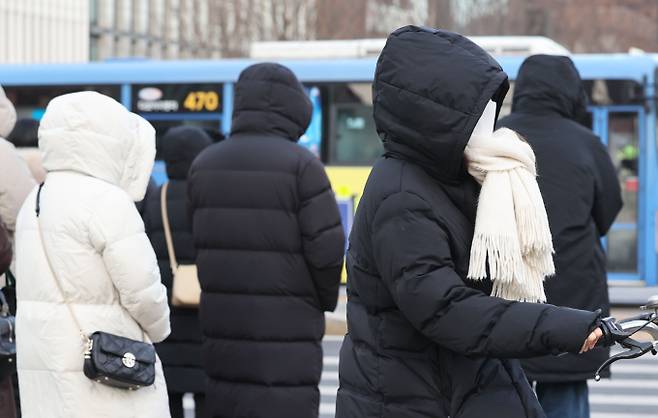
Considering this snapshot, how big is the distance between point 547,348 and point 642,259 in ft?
44.1

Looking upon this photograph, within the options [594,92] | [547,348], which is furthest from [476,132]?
[594,92]

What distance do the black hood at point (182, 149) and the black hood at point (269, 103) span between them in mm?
1053

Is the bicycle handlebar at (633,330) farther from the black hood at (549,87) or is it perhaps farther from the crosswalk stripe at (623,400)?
the crosswalk stripe at (623,400)

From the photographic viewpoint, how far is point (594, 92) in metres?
16.0

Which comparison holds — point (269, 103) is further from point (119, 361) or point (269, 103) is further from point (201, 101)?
point (201, 101)

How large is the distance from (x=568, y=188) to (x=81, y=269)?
6.92 feet

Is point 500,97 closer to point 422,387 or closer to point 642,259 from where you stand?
point 422,387

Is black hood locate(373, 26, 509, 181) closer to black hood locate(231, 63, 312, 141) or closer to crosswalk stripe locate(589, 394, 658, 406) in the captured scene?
black hood locate(231, 63, 312, 141)

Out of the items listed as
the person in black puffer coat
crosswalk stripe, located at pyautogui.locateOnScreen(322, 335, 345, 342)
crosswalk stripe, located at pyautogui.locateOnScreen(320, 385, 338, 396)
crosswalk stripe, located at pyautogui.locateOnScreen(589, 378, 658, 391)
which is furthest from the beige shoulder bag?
crosswalk stripe, located at pyautogui.locateOnScreen(322, 335, 345, 342)

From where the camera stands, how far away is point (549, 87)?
5590 millimetres

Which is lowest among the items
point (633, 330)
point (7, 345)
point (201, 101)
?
point (201, 101)

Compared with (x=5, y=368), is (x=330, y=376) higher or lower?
lower

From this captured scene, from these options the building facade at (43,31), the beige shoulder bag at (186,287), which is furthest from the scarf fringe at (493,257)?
the building facade at (43,31)

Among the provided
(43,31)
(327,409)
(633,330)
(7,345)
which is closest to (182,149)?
(7,345)
